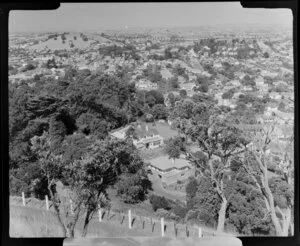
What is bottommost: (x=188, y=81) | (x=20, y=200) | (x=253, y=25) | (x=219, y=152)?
(x=20, y=200)

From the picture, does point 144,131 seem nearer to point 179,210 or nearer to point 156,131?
point 156,131

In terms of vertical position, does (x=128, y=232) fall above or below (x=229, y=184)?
below

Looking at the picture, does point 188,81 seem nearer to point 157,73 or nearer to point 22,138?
point 157,73

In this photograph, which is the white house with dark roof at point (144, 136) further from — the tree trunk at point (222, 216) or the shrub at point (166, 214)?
the tree trunk at point (222, 216)

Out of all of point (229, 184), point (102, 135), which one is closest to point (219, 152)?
point (229, 184)

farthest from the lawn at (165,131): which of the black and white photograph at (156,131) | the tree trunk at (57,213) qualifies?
the tree trunk at (57,213)

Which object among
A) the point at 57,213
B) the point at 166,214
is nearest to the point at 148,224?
the point at 166,214
